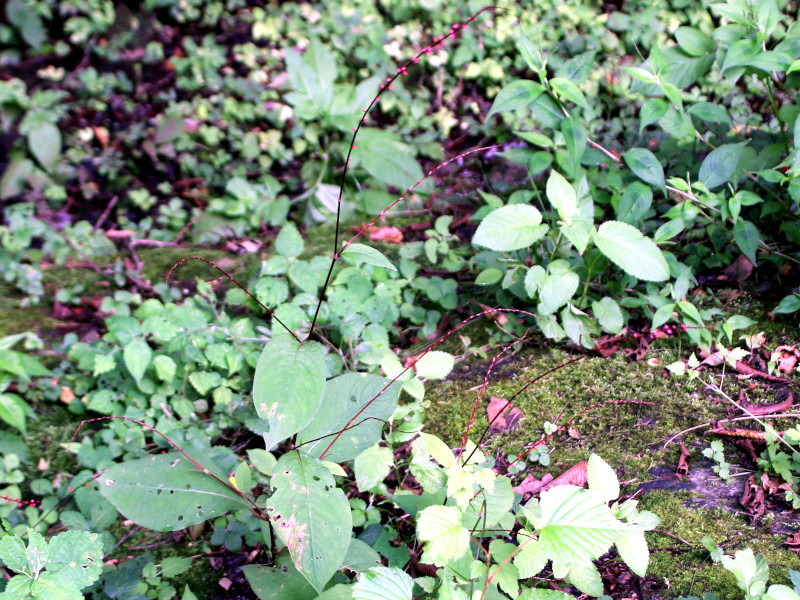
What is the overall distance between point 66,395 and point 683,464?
241cm

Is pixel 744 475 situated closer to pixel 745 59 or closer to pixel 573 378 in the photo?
pixel 573 378

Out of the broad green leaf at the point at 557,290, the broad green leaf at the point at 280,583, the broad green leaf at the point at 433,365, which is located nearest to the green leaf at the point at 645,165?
the broad green leaf at the point at 557,290

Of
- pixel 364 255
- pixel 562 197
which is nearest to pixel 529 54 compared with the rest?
pixel 562 197

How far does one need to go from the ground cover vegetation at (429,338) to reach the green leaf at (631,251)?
11 mm

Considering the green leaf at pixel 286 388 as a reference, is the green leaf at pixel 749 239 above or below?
below

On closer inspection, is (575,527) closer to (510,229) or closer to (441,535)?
(441,535)

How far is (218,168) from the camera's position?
12.7ft

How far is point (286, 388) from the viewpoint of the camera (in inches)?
52.6

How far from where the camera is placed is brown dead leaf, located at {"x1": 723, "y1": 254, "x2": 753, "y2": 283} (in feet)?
7.64

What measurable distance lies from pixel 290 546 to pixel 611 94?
3324mm

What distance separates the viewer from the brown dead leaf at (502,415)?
2016mm

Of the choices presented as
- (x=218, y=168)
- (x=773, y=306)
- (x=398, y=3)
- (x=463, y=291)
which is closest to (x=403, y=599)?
(x=463, y=291)

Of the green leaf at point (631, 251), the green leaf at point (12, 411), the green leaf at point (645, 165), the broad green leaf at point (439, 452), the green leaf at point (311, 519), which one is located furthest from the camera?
the green leaf at point (645, 165)

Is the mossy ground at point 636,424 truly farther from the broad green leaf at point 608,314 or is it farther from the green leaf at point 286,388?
the green leaf at point 286,388
